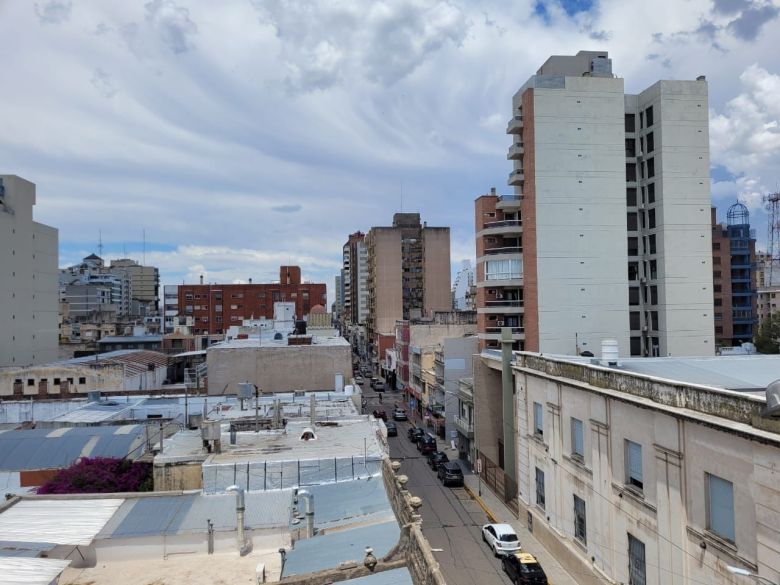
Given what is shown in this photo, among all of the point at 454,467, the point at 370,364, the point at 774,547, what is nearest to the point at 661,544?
the point at 774,547

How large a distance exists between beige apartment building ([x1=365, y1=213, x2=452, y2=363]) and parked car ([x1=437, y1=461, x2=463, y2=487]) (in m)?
67.5

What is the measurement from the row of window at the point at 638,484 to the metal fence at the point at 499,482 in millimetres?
5895

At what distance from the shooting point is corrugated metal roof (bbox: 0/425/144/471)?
28344 mm

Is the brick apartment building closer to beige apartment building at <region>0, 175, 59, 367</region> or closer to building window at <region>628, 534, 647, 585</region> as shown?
beige apartment building at <region>0, 175, 59, 367</region>

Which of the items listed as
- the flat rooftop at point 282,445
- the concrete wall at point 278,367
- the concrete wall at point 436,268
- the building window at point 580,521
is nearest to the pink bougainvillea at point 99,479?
the flat rooftop at point 282,445

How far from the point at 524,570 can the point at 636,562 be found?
5729 millimetres

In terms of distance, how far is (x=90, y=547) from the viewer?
59.2ft

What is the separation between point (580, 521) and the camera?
2494cm

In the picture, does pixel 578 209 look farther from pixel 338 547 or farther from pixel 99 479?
pixel 99 479

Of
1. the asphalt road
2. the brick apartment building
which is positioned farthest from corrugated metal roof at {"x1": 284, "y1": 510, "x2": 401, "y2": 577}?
the brick apartment building

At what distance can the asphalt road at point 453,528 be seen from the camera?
2694 cm

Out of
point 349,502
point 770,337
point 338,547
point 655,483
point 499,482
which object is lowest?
point 499,482

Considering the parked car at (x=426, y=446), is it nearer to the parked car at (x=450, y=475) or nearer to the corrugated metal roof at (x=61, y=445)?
the parked car at (x=450, y=475)

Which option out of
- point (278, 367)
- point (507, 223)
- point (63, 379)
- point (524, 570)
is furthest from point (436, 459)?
point (63, 379)
